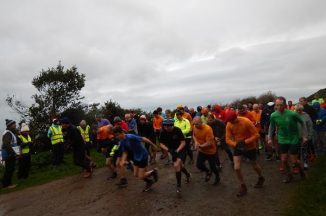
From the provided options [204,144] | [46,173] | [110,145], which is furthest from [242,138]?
[46,173]

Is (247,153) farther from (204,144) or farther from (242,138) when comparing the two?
(204,144)

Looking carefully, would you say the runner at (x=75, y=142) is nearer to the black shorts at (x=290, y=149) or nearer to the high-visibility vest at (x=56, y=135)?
the high-visibility vest at (x=56, y=135)

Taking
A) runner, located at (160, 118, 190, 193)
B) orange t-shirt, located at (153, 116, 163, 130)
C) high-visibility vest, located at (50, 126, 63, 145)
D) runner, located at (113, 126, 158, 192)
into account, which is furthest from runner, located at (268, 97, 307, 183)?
high-visibility vest, located at (50, 126, 63, 145)

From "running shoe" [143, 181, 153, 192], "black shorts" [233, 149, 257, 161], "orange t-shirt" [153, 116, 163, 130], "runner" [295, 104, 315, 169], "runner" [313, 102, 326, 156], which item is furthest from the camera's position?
"orange t-shirt" [153, 116, 163, 130]

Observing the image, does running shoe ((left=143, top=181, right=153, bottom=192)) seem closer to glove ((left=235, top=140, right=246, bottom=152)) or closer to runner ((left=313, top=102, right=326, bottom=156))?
glove ((left=235, top=140, right=246, bottom=152))

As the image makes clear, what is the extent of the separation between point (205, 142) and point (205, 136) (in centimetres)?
17

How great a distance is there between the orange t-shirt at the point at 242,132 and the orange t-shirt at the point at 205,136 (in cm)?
71

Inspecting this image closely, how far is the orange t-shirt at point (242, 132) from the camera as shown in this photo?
7.86 meters

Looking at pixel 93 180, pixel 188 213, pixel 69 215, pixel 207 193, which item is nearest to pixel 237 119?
pixel 207 193

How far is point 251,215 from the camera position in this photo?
6340 mm

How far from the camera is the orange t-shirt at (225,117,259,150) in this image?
7863mm

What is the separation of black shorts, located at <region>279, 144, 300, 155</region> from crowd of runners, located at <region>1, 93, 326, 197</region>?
0.02 metres

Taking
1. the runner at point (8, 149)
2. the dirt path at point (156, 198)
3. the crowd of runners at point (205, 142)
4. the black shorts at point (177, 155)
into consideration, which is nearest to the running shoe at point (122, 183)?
the crowd of runners at point (205, 142)

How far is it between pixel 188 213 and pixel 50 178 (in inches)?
298
